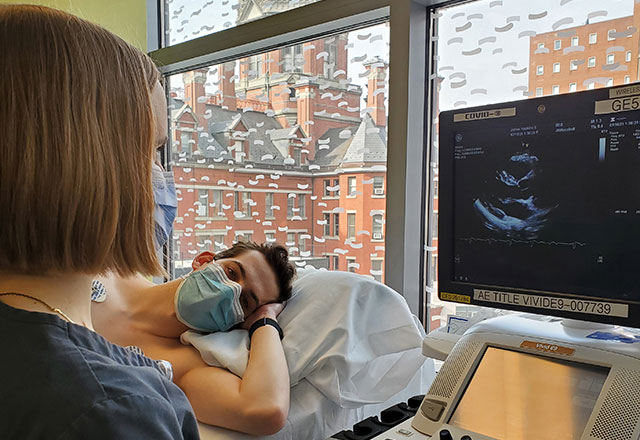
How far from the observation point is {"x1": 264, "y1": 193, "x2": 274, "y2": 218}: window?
238 cm

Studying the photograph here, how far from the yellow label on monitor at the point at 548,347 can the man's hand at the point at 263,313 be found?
695 millimetres

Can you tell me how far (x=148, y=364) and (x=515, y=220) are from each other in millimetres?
722

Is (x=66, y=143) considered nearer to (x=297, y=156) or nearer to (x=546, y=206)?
(x=546, y=206)

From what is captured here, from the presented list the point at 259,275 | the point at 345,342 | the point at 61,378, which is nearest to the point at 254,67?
the point at 259,275

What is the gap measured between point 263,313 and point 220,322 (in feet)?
0.39

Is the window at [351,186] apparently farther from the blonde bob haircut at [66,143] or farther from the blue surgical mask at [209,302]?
the blonde bob haircut at [66,143]

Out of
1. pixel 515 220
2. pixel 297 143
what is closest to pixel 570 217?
pixel 515 220

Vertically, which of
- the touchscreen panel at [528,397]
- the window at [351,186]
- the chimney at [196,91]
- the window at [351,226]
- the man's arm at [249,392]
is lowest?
Answer: the man's arm at [249,392]

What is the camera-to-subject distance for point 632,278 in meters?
0.94

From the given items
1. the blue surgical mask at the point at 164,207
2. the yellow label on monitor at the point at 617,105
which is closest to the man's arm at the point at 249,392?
the blue surgical mask at the point at 164,207

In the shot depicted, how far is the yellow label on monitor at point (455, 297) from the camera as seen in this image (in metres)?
1.14

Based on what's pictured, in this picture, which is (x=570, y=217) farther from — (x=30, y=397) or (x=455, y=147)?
(x=30, y=397)

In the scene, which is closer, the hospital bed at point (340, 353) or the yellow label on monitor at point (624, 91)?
the yellow label on monitor at point (624, 91)

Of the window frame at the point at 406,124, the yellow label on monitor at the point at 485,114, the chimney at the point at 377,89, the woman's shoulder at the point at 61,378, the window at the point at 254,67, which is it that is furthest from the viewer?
the window at the point at 254,67
